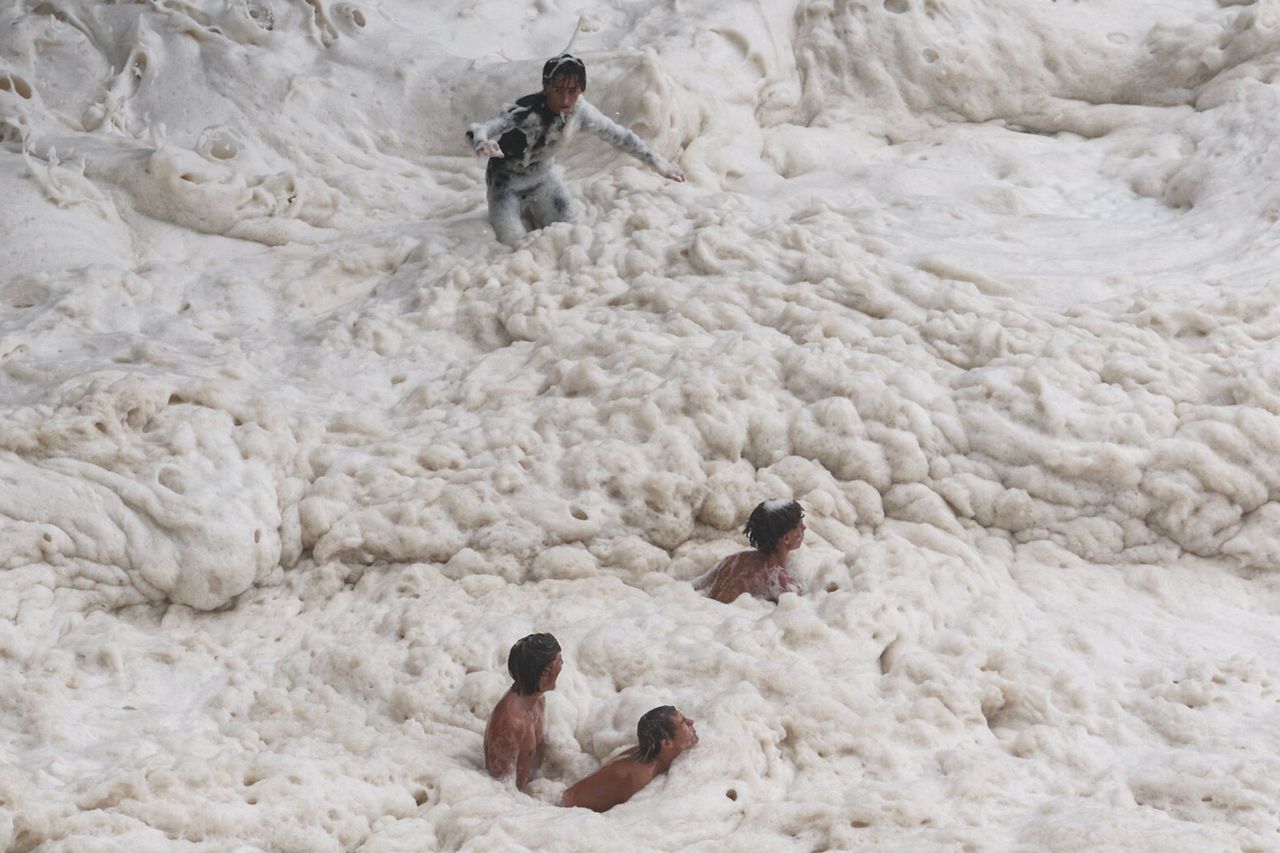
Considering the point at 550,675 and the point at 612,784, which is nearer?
the point at 612,784

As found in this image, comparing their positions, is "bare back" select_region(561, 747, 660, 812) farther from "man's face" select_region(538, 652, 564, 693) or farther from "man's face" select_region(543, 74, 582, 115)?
"man's face" select_region(543, 74, 582, 115)

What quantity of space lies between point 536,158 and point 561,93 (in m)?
0.34

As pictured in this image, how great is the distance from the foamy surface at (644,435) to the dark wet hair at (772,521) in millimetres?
181

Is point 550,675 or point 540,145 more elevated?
point 540,145

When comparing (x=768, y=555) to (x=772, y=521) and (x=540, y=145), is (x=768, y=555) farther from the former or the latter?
(x=540, y=145)

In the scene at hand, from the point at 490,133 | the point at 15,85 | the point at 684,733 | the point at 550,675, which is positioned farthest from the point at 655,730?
the point at 15,85

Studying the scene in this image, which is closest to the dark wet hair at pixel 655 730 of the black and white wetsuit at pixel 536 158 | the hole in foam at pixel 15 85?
the black and white wetsuit at pixel 536 158

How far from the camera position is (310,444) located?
14.9 ft

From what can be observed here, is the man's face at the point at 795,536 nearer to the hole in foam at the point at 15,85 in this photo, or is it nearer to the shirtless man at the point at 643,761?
the shirtless man at the point at 643,761

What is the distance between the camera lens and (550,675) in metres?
3.36

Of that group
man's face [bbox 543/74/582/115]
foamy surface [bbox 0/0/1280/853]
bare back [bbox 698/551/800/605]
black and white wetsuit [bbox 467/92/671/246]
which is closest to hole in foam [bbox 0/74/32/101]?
foamy surface [bbox 0/0/1280/853]

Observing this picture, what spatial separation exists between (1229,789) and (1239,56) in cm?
449

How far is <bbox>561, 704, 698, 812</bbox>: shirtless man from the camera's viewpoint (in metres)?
3.21

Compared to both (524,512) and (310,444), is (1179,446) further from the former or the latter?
(310,444)
